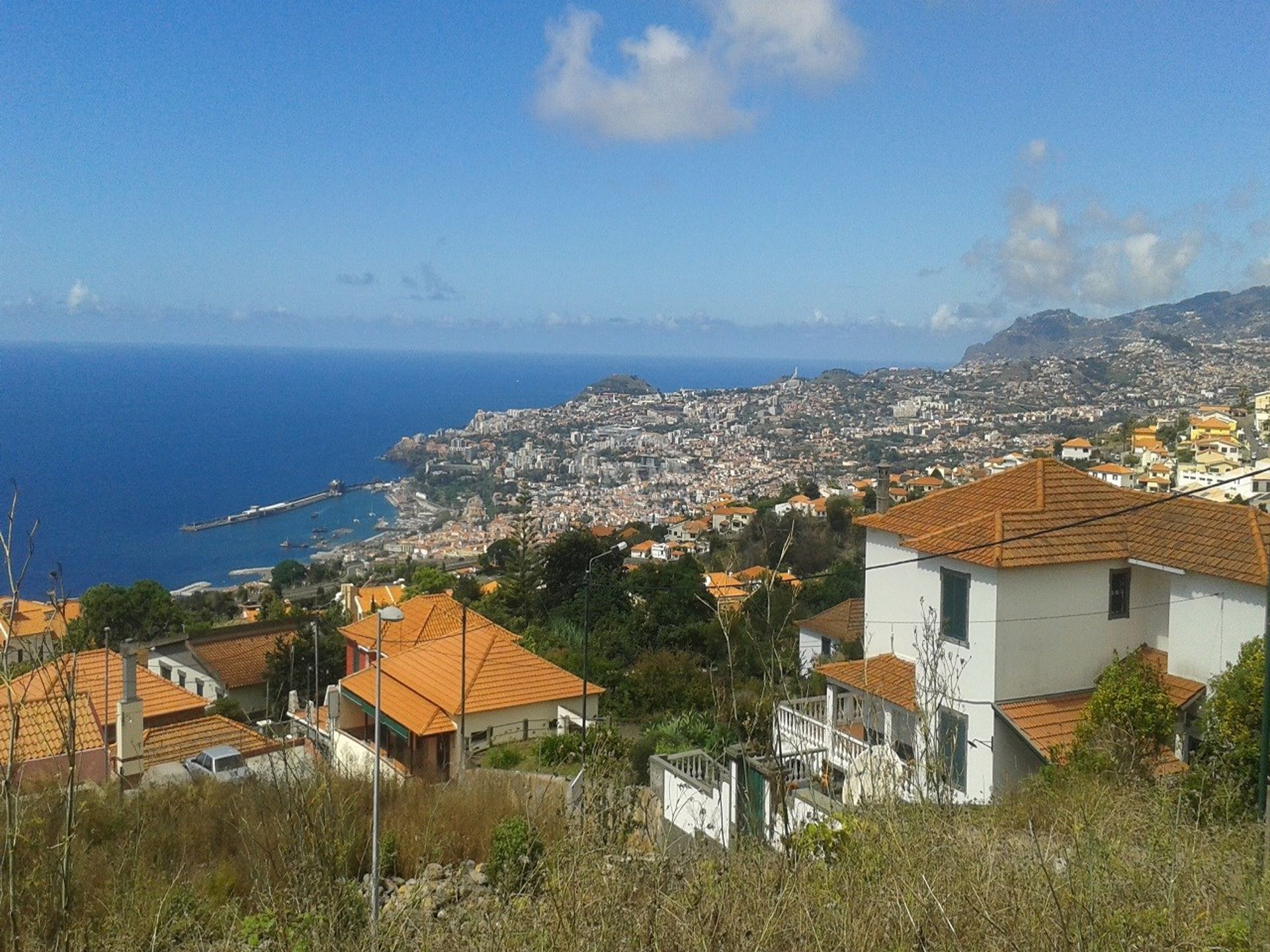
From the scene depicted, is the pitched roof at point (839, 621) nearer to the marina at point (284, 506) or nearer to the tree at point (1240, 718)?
the tree at point (1240, 718)

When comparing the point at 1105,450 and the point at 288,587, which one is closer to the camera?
the point at 1105,450

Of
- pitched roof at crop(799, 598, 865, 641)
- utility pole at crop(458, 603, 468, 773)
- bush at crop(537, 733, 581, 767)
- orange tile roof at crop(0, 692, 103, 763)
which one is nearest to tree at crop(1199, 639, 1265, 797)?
bush at crop(537, 733, 581, 767)

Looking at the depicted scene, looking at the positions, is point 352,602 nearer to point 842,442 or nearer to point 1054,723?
point 1054,723

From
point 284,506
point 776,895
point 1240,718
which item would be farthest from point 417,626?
point 284,506

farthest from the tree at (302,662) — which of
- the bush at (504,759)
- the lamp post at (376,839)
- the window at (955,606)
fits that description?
the window at (955,606)

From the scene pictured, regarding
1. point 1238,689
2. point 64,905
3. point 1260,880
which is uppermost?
point 64,905

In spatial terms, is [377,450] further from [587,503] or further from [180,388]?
[180,388]

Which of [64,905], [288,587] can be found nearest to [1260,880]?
[64,905]
